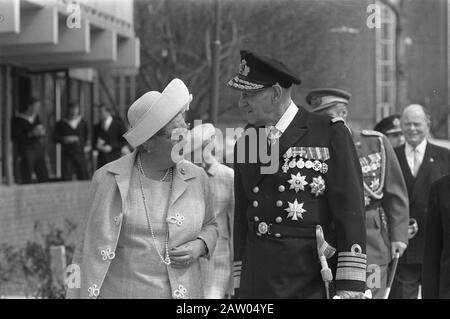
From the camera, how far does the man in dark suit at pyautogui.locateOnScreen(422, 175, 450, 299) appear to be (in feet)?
14.7

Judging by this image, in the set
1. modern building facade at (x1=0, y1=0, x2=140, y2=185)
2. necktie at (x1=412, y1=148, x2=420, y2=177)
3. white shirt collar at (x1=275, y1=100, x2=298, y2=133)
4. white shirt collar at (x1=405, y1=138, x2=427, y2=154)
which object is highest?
modern building facade at (x1=0, y1=0, x2=140, y2=185)

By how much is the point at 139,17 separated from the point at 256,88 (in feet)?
A: 72.9

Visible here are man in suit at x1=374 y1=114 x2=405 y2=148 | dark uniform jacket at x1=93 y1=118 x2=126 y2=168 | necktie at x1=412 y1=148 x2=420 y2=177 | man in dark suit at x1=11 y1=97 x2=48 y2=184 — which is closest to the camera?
necktie at x1=412 y1=148 x2=420 y2=177

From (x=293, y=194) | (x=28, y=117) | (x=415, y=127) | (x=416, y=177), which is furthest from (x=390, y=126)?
(x=28, y=117)

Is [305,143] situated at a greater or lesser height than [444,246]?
greater

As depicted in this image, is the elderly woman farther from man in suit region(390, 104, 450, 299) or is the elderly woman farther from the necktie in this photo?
the necktie

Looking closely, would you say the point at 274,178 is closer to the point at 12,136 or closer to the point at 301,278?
the point at 301,278

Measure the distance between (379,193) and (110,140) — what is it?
455 inches

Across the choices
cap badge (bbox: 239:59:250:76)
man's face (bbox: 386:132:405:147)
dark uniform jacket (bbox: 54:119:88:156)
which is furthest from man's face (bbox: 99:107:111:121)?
cap badge (bbox: 239:59:250:76)

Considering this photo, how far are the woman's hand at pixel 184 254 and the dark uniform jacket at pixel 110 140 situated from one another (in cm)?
1291

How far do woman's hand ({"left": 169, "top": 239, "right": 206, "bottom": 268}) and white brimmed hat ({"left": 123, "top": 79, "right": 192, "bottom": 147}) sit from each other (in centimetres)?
52

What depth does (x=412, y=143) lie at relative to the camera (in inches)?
329

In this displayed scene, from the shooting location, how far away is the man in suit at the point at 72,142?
57.3 feet

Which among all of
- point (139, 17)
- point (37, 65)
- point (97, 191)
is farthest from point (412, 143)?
point (139, 17)
